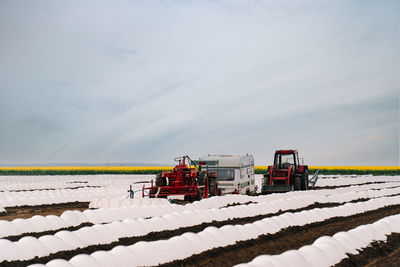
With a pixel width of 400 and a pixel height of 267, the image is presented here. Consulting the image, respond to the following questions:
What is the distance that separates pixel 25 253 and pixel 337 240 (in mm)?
6498

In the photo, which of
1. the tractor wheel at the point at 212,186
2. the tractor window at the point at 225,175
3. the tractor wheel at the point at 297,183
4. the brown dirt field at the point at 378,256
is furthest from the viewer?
the tractor wheel at the point at 297,183

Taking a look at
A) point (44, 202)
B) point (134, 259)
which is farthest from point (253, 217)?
point (44, 202)

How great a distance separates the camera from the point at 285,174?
22.5m

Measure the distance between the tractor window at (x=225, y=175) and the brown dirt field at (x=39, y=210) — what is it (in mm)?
6469

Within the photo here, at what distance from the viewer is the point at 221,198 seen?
1780 cm

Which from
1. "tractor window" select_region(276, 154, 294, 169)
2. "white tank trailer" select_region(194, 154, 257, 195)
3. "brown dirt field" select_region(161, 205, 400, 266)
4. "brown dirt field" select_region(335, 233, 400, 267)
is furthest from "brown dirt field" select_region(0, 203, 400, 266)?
"tractor window" select_region(276, 154, 294, 169)

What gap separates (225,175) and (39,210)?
342 inches

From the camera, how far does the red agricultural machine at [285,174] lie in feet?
71.1

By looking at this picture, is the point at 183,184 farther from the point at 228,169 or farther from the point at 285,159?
the point at 285,159

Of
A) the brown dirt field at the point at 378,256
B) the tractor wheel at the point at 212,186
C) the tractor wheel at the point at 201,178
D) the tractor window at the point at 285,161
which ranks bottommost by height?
the brown dirt field at the point at 378,256

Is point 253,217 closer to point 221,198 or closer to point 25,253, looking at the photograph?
point 221,198

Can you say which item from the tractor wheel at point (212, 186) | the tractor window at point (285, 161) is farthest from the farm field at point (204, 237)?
the tractor window at point (285, 161)

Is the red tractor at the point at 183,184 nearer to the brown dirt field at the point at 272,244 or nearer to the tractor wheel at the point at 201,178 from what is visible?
the tractor wheel at the point at 201,178

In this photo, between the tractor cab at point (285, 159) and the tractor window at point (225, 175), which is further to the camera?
the tractor cab at point (285, 159)
